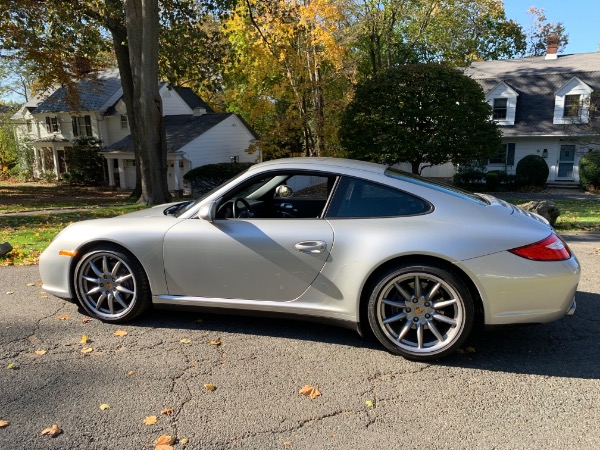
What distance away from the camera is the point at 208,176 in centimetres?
2423

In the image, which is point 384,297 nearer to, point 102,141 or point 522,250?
point 522,250

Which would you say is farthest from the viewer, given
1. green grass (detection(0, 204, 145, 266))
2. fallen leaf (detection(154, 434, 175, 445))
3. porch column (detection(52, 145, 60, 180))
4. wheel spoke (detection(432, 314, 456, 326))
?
porch column (detection(52, 145, 60, 180))

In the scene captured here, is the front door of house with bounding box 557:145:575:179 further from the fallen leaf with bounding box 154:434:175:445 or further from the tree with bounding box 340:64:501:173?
the fallen leaf with bounding box 154:434:175:445

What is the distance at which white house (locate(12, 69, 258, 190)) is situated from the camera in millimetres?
26875

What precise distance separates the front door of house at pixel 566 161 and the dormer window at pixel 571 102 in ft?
4.94

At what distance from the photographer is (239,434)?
262 cm

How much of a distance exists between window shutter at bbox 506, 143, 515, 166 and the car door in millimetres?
27960

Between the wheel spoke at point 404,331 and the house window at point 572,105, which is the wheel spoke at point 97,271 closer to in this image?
the wheel spoke at point 404,331

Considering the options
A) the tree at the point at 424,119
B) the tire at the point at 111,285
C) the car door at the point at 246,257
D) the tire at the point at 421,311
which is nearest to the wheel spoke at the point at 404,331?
the tire at the point at 421,311

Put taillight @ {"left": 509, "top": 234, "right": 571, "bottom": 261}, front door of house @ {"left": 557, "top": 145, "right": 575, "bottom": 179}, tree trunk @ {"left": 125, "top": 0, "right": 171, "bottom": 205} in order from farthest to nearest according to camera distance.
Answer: front door of house @ {"left": 557, "top": 145, "right": 575, "bottom": 179}, tree trunk @ {"left": 125, "top": 0, "right": 171, "bottom": 205}, taillight @ {"left": 509, "top": 234, "right": 571, "bottom": 261}

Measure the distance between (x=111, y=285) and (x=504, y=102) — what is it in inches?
1157

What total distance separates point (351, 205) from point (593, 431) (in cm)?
210

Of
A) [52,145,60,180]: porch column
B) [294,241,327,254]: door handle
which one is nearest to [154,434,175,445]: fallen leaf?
[294,241,327,254]: door handle

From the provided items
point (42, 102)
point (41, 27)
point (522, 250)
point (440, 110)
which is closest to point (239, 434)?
point (522, 250)
